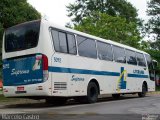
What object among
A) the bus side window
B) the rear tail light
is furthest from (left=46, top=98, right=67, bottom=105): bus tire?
the rear tail light

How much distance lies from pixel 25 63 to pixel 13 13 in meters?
9.55

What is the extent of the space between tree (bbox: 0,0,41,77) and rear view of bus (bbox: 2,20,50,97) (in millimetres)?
6985

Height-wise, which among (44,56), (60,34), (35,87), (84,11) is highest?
(84,11)

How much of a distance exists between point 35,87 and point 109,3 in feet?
149

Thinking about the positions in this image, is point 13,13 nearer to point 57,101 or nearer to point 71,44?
point 57,101

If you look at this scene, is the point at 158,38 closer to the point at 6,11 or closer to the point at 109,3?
the point at 109,3

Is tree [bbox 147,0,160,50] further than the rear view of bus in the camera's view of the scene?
Yes

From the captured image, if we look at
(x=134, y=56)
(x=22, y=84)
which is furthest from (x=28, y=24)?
(x=134, y=56)

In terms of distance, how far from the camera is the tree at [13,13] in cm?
2402

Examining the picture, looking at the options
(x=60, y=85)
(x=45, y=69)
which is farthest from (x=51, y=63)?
(x=60, y=85)

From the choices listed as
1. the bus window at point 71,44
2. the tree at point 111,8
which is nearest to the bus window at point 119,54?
the bus window at point 71,44

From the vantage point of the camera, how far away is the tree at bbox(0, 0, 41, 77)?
946 inches

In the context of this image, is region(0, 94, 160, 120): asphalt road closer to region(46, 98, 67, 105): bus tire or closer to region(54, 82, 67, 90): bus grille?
region(54, 82, 67, 90): bus grille

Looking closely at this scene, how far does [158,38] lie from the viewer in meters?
59.3
